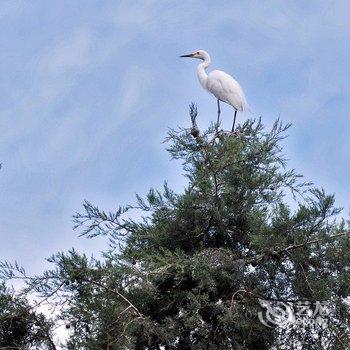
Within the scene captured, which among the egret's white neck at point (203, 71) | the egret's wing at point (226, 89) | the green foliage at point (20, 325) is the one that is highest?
the egret's white neck at point (203, 71)

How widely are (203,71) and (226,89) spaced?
79 centimetres

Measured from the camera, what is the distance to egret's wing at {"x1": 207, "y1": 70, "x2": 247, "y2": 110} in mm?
9312

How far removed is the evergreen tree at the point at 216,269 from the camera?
210 inches

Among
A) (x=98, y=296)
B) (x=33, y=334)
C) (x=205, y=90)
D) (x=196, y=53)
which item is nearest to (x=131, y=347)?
(x=98, y=296)

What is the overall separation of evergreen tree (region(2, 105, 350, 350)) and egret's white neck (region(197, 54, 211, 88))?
142 inches

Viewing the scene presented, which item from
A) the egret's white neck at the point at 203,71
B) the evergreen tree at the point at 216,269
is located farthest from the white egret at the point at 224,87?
the evergreen tree at the point at 216,269

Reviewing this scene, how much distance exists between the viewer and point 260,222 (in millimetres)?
6000

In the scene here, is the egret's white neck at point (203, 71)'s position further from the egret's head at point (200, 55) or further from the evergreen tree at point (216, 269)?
the evergreen tree at point (216, 269)

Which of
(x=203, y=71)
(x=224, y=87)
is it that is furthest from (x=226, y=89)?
(x=203, y=71)

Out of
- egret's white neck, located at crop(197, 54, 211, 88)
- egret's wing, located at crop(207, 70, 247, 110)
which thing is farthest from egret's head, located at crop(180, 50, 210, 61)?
egret's wing, located at crop(207, 70, 247, 110)

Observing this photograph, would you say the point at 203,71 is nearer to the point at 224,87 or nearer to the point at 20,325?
the point at 224,87

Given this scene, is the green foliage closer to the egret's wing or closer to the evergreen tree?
the evergreen tree

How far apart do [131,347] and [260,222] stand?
169 cm

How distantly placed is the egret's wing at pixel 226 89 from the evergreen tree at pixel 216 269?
296 centimetres
